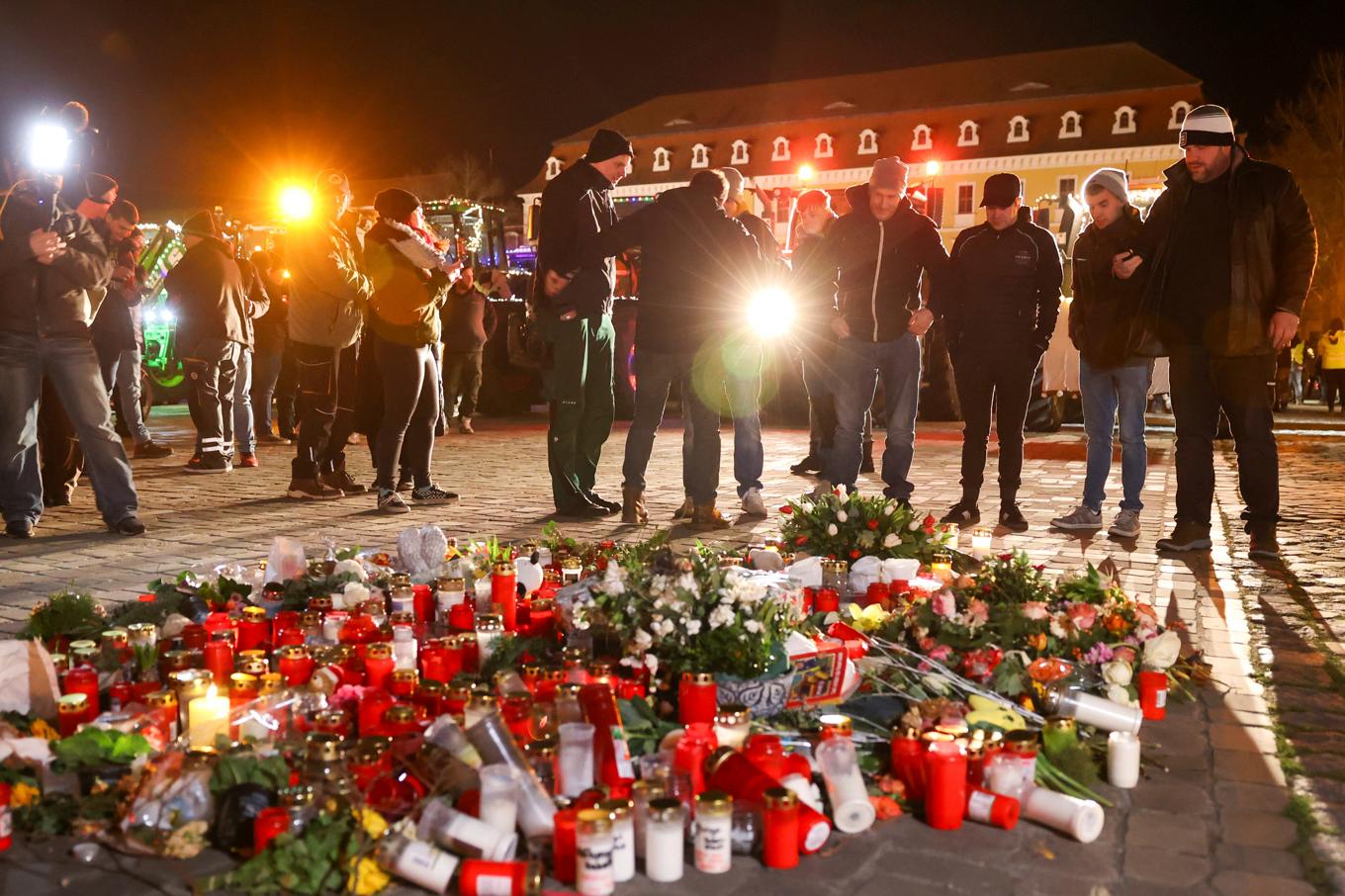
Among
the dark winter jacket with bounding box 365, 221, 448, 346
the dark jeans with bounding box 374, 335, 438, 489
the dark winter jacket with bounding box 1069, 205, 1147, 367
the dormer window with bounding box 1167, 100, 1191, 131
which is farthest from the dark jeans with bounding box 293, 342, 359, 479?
the dormer window with bounding box 1167, 100, 1191, 131

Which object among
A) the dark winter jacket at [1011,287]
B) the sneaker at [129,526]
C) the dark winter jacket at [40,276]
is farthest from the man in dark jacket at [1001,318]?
the dark winter jacket at [40,276]

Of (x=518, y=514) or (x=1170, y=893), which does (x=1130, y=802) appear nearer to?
(x=1170, y=893)

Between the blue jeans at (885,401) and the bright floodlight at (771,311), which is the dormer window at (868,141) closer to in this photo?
the bright floodlight at (771,311)

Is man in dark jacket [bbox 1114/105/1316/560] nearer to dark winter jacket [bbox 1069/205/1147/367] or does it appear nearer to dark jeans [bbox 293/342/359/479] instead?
dark winter jacket [bbox 1069/205/1147/367]

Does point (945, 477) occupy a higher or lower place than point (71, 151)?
lower

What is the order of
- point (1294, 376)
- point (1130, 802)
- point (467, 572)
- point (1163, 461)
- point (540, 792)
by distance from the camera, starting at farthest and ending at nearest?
1. point (1294, 376)
2. point (1163, 461)
3. point (467, 572)
4. point (1130, 802)
5. point (540, 792)

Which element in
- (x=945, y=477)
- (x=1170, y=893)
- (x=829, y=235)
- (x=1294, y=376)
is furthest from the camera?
(x=1294, y=376)

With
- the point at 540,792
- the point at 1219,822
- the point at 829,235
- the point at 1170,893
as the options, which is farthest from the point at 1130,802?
the point at 829,235

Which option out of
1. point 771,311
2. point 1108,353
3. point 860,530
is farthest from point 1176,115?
point 860,530

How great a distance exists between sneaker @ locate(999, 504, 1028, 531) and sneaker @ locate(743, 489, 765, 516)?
1471mm

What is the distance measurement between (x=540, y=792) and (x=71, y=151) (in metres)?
6.64

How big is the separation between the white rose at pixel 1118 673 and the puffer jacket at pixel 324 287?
555cm

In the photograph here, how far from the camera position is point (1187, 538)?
6.14 metres

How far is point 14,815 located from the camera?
8.50ft
